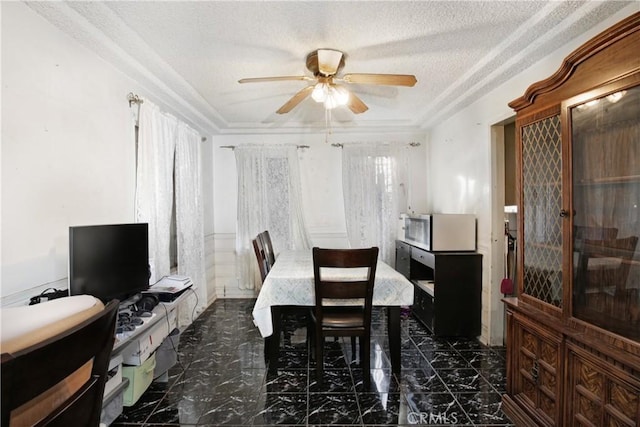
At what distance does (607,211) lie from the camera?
147 centimetres

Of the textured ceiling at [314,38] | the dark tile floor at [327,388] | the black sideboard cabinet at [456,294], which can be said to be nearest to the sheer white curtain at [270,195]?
the textured ceiling at [314,38]

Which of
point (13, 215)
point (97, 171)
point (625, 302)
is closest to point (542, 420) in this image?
point (625, 302)

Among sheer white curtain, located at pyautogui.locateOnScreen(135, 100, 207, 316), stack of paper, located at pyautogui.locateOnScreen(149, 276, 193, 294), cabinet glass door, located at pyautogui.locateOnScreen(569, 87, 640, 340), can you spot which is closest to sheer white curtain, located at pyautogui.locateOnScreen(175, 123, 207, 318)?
sheer white curtain, located at pyautogui.locateOnScreen(135, 100, 207, 316)

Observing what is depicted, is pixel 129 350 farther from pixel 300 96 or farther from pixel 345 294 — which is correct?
pixel 300 96

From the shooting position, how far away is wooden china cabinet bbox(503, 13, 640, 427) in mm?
1329

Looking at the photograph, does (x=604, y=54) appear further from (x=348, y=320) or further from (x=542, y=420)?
(x=348, y=320)

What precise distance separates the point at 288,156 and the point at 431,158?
2.03m

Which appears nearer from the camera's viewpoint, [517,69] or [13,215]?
[13,215]

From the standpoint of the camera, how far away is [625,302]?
4.54 ft

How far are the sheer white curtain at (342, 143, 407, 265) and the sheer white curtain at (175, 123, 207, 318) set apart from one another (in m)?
1.93

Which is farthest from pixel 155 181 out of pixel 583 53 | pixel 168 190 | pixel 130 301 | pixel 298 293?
pixel 583 53

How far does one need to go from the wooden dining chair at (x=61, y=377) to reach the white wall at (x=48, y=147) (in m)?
1.04

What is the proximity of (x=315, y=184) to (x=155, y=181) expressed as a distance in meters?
2.27

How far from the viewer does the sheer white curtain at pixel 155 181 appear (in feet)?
8.67
